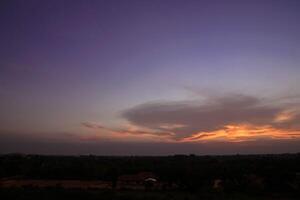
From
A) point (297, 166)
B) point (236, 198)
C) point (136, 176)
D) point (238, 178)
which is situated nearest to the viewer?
point (236, 198)

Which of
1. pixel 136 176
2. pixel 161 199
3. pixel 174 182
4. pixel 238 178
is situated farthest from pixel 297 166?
pixel 161 199

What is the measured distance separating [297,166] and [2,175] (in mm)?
57717

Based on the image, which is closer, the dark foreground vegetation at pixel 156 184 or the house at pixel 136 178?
the dark foreground vegetation at pixel 156 184

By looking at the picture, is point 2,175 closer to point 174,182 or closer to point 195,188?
point 174,182

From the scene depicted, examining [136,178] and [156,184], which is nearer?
[156,184]

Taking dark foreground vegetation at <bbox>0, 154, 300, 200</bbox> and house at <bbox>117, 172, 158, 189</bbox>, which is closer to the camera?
dark foreground vegetation at <bbox>0, 154, 300, 200</bbox>

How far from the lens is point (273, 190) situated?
51.8 m

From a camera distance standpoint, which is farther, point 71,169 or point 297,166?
point 71,169

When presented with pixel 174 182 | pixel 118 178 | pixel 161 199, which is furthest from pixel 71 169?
pixel 161 199

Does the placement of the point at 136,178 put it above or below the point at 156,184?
above

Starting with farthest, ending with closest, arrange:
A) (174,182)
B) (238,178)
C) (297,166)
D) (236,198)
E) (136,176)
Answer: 1. (136,176)
2. (297,166)
3. (174,182)
4. (238,178)
5. (236,198)

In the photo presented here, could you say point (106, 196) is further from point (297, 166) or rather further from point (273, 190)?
point (297, 166)

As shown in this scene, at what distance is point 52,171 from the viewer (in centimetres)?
7394

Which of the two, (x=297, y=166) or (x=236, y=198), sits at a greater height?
(x=297, y=166)
